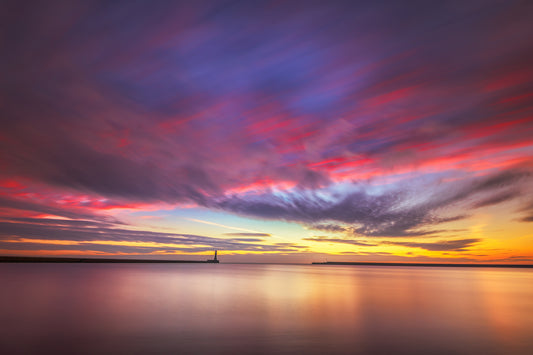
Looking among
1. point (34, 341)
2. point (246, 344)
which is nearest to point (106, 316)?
point (34, 341)

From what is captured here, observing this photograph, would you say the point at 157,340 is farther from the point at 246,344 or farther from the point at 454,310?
the point at 454,310

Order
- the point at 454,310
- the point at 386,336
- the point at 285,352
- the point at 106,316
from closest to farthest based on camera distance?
the point at 285,352 → the point at 386,336 → the point at 106,316 → the point at 454,310

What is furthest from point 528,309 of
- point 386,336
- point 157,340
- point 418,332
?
point 157,340

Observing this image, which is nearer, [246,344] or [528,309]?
[246,344]

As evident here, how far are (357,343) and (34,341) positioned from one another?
1646 centimetres

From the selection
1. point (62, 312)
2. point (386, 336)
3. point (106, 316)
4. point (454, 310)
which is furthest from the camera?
point (454, 310)

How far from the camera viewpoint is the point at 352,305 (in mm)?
30594

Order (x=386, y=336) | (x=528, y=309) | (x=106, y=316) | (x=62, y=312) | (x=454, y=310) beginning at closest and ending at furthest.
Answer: (x=386, y=336), (x=106, y=316), (x=62, y=312), (x=454, y=310), (x=528, y=309)

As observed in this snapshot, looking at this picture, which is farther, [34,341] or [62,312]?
[62,312]

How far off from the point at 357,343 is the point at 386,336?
8.40ft

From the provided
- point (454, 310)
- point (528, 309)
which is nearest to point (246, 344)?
point (454, 310)

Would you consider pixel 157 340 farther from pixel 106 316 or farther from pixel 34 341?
pixel 106 316

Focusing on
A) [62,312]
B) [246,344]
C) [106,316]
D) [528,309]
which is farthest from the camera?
[528,309]

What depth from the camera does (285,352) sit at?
569 inches
